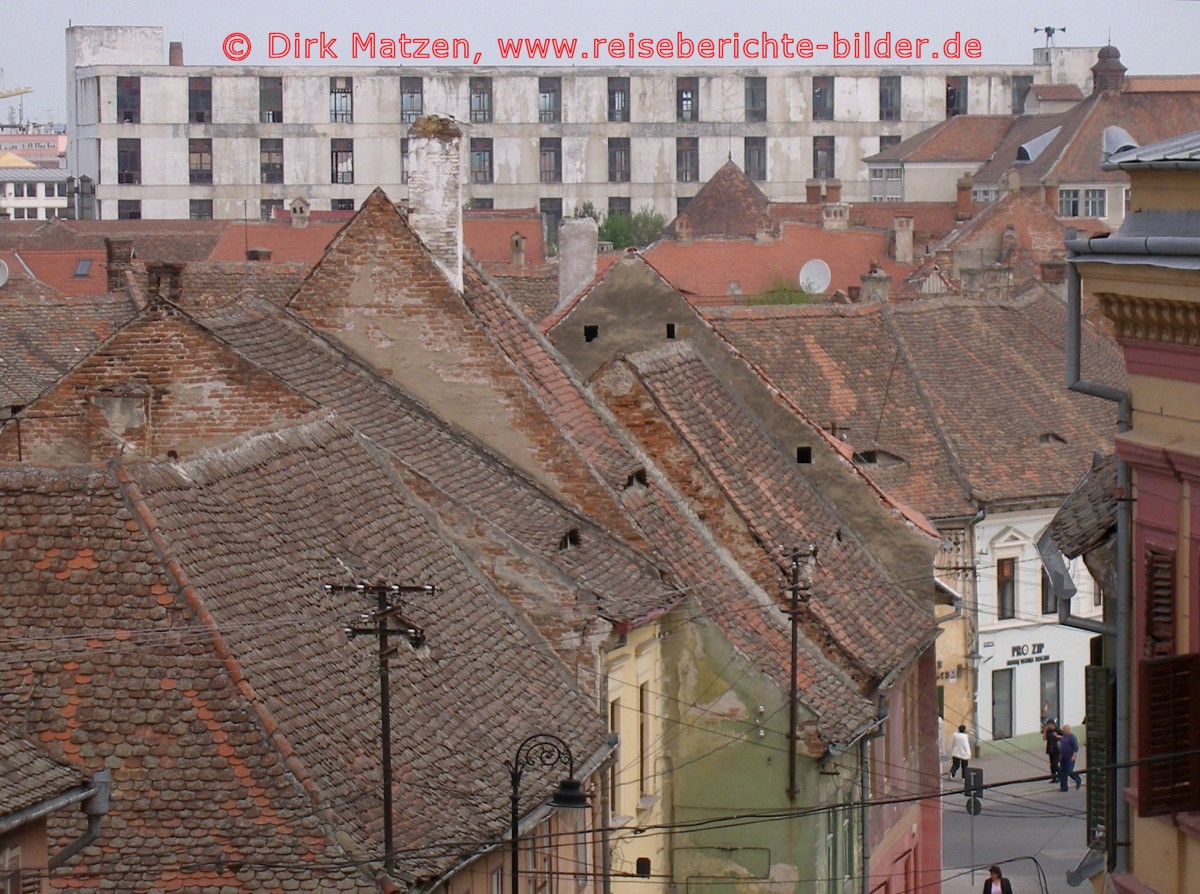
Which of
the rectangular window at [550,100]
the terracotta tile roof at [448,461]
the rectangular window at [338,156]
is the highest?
the rectangular window at [550,100]

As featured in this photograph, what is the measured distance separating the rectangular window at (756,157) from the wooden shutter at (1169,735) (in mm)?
115663

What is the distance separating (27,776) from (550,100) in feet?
374

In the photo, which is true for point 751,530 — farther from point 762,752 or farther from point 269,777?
point 269,777

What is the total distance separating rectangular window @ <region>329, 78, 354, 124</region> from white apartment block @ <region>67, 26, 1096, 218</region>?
0.10 meters

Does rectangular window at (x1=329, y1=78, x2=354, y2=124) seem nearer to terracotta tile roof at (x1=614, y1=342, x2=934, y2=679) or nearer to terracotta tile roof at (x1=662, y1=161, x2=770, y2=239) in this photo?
terracotta tile roof at (x1=662, y1=161, x2=770, y2=239)

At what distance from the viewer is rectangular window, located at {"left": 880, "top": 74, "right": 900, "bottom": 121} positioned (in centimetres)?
12950

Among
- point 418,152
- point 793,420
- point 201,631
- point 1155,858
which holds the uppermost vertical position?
point 418,152

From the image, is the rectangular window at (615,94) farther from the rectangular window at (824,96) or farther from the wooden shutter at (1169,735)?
the wooden shutter at (1169,735)

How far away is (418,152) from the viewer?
2691 cm

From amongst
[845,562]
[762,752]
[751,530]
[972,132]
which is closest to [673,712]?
[762,752]

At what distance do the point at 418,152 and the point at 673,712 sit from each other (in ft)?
22.0

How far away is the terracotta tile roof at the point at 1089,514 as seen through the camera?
14914 mm

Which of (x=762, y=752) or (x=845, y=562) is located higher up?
(x=845, y=562)

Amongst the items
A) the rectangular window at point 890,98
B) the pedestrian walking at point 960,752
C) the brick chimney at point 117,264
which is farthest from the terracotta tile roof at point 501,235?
the pedestrian walking at point 960,752
